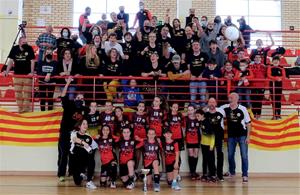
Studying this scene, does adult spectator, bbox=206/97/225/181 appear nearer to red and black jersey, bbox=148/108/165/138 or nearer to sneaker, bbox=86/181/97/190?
red and black jersey, bbox=148/108/165/138

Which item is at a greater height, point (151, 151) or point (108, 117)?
point (108, 117)

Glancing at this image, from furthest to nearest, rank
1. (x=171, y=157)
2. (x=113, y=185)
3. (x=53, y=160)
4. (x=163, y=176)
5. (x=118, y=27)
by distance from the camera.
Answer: (x=118, y=27)
(x=53, y=160)
(x=163, y=176)
(x=171, y=157)
(x=113, y=185)

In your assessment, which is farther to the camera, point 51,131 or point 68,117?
point 51,131

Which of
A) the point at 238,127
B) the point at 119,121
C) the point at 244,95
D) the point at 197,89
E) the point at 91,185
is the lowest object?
the point at 91,185

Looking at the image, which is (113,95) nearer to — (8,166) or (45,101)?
(45,101)

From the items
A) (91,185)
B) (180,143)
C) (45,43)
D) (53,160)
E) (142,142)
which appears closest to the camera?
(91,185)

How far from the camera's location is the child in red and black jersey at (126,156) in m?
8.35

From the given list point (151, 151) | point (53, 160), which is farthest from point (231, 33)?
point (53, 160)

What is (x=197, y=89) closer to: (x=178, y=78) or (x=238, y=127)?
(x=178, y=78)

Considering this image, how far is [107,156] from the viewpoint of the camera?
27.9ft

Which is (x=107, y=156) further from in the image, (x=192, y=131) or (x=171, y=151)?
(x=192, y=131)

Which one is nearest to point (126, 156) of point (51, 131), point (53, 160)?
point (53, 160)

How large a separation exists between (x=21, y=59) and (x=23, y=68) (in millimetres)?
211

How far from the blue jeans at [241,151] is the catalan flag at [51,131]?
0.83 meters
